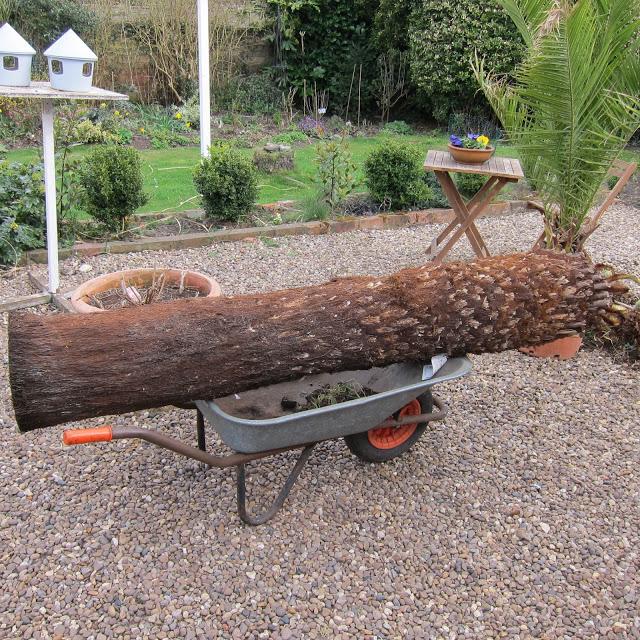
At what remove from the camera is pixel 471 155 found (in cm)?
544

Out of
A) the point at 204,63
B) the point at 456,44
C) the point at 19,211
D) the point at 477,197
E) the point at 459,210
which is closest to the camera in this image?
the point at 19,211

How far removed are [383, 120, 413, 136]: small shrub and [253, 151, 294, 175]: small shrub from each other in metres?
3.96

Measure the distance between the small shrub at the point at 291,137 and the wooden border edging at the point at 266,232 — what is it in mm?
3804

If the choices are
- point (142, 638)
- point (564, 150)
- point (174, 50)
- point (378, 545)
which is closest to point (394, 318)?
point (378, 545)

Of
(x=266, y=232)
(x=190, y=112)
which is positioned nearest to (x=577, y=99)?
(x=266, y=232)

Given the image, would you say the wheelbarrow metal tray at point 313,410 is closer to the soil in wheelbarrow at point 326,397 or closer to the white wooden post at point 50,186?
the soil in wheelbarrow at point 326,397

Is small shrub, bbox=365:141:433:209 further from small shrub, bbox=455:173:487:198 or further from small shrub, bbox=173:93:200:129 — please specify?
small shrub, bbox=173:93:200:129

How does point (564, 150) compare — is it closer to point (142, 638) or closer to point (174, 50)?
point (142, 638)

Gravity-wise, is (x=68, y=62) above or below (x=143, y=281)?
above

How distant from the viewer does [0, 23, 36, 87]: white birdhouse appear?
393 cm

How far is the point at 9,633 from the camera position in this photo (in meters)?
2.22

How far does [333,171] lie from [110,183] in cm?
216

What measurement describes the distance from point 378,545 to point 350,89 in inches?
427

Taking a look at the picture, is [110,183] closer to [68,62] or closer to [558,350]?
[68,62]
